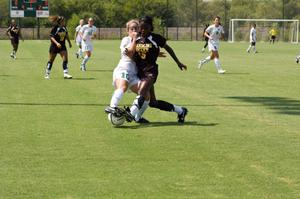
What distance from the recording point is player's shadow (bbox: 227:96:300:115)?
13.4m

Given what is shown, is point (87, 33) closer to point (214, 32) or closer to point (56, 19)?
point (214, 32)

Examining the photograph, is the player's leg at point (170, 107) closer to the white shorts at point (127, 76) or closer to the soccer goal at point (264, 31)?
the white shorts at point (127, 76)

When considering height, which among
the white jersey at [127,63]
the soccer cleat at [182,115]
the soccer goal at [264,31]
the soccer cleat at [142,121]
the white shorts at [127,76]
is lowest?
the soccer goal at [264,31]

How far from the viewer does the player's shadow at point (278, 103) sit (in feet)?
43.8

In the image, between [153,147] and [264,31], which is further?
[264,31]

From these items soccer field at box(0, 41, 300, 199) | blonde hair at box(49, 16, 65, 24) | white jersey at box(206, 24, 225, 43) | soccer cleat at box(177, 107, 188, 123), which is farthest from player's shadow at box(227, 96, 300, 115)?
white jersey at box(206, 24, 225, 43)

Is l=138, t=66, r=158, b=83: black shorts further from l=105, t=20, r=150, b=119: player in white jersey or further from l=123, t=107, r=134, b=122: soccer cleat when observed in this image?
l=123, t=107, r=134, b=122: soccer cleat

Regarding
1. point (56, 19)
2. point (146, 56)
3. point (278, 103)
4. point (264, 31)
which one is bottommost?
point (264, 31)

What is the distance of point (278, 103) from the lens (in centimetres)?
1465

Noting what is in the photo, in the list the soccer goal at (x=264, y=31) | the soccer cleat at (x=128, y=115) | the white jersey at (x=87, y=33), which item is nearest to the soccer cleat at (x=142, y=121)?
the soccer cleat at (x=128, y=115)

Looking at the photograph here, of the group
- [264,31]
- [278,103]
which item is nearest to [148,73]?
[278,103]

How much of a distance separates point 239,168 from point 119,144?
2.07 meters

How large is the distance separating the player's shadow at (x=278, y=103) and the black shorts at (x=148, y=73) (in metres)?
3.12

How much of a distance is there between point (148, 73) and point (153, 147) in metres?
2.20
